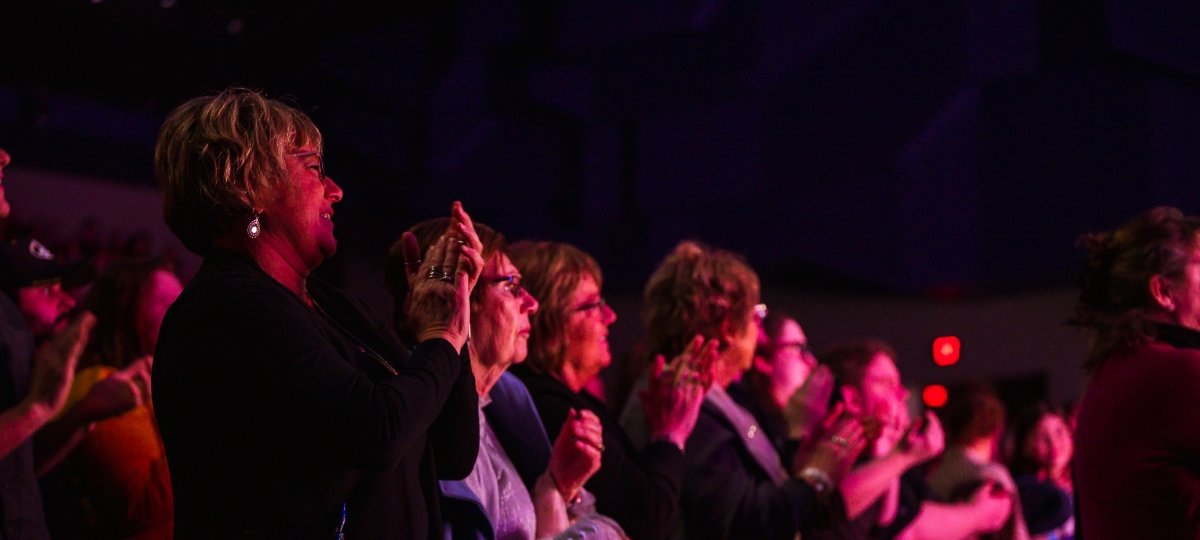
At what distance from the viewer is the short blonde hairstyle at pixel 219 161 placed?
1.46 metres

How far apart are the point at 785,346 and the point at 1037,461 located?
5.78ft

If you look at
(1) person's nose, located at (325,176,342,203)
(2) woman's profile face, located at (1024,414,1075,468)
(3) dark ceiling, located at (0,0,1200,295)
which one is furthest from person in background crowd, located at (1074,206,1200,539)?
(3) dark ceiling, located at (0,0,1200,295)

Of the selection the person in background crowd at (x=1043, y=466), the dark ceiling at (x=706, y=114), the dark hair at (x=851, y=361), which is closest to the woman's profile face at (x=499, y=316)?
the dark hair at (x=851, y=361)

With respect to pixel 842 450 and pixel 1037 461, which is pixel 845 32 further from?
pixel 842 450

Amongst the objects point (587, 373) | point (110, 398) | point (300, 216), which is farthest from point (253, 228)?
point (587, 373)

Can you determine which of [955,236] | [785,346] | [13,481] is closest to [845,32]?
[955,236]

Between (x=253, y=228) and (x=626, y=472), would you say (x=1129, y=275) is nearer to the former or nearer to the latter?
(x=626, y=472)

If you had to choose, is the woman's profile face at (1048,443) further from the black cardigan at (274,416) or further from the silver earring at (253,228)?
the silver earring at (253,228)

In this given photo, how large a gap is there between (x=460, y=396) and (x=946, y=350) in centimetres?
681

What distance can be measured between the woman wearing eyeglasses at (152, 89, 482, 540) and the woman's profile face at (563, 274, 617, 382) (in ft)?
2.74

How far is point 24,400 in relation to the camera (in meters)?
2.09

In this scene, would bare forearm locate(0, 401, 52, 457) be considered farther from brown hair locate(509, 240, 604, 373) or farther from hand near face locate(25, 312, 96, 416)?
brown hair locate(509, 240, 604, 373)

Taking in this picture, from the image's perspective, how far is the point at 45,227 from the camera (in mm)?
6648

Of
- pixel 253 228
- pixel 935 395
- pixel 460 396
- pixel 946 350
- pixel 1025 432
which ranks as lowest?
pixel 935 395
